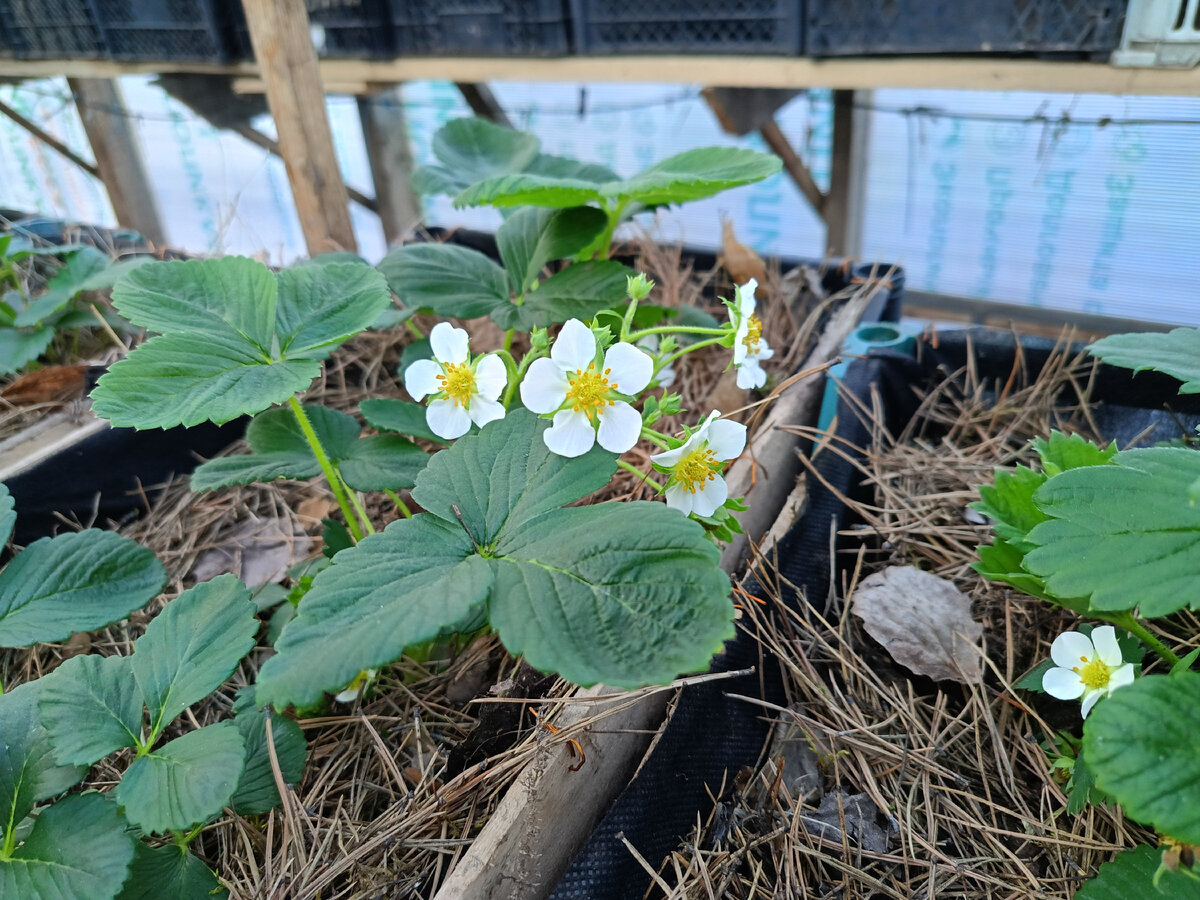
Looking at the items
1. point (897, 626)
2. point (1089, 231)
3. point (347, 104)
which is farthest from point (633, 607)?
point (347, 104)

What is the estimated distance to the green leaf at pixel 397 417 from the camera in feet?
2.78

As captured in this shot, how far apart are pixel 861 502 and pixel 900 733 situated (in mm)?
371

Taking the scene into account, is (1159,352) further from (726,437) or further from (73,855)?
(73,855)

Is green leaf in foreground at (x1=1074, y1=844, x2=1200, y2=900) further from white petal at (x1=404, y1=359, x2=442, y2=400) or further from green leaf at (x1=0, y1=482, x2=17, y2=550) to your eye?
green leaf at (x1=0, y1=482, x2=17, y2=550)

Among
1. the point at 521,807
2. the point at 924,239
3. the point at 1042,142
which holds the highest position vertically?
the point at 1042,142

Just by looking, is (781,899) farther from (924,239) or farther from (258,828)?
(924,239)

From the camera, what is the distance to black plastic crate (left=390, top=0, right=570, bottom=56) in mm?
2066

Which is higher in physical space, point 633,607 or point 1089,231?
point 633,607

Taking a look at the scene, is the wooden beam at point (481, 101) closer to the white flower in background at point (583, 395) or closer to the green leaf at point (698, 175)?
the green leaf at point (698, 175)

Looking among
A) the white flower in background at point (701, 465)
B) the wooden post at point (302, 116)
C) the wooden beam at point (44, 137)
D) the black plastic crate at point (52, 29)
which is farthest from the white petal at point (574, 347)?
the wooden beam at point (44, 137)

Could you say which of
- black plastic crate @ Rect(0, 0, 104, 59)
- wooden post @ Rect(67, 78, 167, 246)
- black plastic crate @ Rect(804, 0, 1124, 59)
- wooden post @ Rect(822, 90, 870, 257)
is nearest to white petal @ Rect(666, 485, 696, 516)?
black plastic crate @ Rect(804, 0, 1124, 59)

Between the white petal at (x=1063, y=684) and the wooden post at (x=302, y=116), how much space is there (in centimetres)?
128

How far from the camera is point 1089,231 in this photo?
2.26 metres

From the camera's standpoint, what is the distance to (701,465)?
2.24 ft
